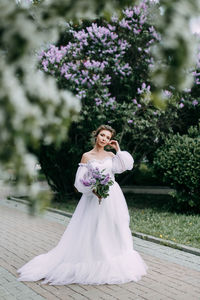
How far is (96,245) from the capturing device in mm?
4727

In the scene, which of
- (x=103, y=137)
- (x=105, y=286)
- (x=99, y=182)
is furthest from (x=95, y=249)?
(x=103, y=137)

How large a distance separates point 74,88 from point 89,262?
625 centimetres

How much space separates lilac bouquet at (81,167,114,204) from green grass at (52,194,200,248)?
2228mm

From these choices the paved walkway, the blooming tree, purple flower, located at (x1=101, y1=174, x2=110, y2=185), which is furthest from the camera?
purple flower, located at (x1=101, y1=174, x2=110, y2=185)

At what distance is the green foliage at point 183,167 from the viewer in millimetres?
9109

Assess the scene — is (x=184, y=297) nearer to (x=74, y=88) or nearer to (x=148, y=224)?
(x=148, y=224)

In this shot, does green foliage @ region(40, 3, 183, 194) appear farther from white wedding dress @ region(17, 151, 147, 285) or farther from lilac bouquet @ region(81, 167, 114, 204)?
lilac bouquet @ region(81, 167, 114, 204)

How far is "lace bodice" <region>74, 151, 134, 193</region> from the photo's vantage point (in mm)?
4962

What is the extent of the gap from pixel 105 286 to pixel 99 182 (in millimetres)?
1245

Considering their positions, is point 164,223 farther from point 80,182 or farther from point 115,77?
point 115,77

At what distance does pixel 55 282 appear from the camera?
4.48 meters

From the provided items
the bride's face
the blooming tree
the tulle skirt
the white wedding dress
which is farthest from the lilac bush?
the blooming tree

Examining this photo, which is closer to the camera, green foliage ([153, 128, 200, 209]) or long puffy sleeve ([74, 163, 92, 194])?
long puffy sleeve ([74, 163, 92, 194])

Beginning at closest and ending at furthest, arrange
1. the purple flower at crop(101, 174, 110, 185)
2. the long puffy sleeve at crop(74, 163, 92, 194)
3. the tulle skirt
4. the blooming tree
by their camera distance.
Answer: the blooming tree
the tulle skirt
the purple flower at crop(101, 174, 110, 185)
the long puffy sleeve at crop(74, 163, 92, 194)
